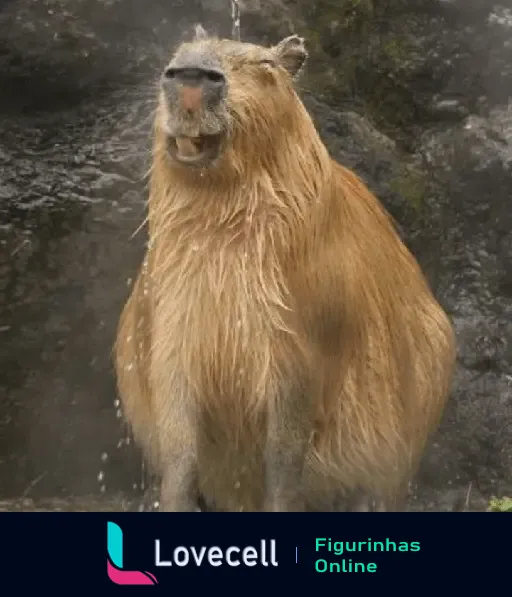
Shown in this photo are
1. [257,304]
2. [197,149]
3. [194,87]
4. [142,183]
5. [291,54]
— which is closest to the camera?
[194,87]

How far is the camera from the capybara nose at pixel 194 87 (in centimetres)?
463

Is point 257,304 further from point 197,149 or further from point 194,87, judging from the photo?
point 194,87

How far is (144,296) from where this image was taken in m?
5.36

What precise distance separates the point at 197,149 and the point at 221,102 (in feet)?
0.62

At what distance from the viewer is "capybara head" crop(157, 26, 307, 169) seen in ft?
15.3

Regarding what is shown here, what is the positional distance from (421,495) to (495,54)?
8.20ft

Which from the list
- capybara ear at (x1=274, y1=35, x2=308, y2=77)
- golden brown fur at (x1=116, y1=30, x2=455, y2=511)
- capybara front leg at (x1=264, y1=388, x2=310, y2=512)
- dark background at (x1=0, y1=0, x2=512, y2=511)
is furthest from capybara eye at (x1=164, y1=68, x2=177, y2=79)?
dark background at (x1=0, y1=0, x2=512, y2=511)

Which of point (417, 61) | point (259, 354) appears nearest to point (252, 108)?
point (259, 354)

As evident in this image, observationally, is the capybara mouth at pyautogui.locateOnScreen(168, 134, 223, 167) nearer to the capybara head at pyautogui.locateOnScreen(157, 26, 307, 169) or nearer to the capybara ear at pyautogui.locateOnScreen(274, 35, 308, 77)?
the capybara head at pyautogui.locateOnScreen(157, 26, 307, 169)

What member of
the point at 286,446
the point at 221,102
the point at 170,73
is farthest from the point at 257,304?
the point at 170,73

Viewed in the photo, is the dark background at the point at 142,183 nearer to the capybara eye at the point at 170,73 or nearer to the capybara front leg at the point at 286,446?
the capybara front leg at the point at 286,446

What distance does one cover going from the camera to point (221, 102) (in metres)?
4.69
